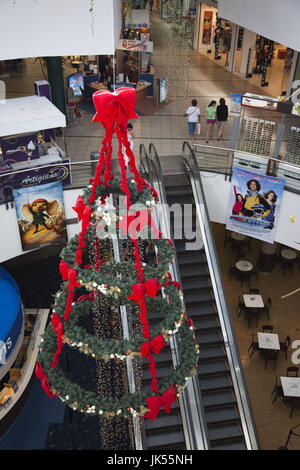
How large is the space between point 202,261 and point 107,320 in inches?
142

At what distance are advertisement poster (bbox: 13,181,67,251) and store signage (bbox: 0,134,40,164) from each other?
3.53 ft

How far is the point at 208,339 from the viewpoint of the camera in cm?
1030

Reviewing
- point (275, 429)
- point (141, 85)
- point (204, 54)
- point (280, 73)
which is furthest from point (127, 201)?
point (204, 54)

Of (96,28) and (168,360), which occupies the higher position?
(96,28)

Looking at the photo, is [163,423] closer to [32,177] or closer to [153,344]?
[153,344]

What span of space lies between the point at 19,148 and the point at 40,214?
5.49ft

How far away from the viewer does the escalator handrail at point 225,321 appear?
9.23 m

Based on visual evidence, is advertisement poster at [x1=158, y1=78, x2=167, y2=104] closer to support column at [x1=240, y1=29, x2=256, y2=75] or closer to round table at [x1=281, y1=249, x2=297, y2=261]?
support column at [x1=240, y1=29, x2=256, y2=75]

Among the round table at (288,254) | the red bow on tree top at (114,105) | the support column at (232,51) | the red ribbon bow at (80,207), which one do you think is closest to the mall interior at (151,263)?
the red ribbon bow at (80,207)

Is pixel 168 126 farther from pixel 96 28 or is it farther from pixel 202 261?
pixel 202 261

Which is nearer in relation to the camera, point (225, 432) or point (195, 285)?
point (225, 432)

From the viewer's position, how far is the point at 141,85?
18609 millimetres

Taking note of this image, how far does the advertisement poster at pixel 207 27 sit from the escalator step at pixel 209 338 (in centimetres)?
1817

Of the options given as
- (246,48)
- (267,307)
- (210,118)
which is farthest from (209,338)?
(246,48)
